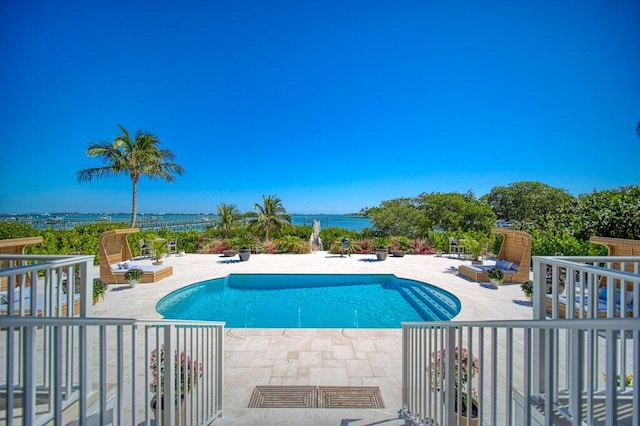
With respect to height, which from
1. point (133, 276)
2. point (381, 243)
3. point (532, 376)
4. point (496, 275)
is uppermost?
point (532, 376)

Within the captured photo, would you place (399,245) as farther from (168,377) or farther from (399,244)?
(168,377)

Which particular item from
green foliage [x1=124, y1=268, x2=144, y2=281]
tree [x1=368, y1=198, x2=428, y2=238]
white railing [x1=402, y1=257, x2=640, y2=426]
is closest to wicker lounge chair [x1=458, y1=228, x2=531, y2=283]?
white railing [x1=402, y1=257, x2=640, y2=426]

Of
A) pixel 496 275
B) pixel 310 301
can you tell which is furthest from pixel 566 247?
pixel 310 301

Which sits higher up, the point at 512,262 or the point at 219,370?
the point at 512,262

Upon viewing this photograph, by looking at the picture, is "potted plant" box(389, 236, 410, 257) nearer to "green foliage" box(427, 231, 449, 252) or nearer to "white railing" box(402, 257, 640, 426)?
"green foliage" box(427, 231, 449, 252)

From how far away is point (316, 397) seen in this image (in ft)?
10.5

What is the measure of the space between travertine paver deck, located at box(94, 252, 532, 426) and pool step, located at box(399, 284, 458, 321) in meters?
0.34

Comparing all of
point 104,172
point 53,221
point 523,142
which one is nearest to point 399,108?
point 523,142

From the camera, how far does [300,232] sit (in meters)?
18.0

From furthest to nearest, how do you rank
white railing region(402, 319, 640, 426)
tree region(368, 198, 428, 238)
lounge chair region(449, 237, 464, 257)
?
tree region(368, 198, 428, 238) → lounge chair region(449, 237, 464, 257) → white railing region(402, 319, 640, 426)

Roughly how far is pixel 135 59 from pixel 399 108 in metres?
14.6

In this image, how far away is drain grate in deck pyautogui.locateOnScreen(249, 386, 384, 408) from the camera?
3068 millimetres

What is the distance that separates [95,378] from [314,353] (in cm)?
278

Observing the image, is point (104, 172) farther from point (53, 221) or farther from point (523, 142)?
point (523, 142)
